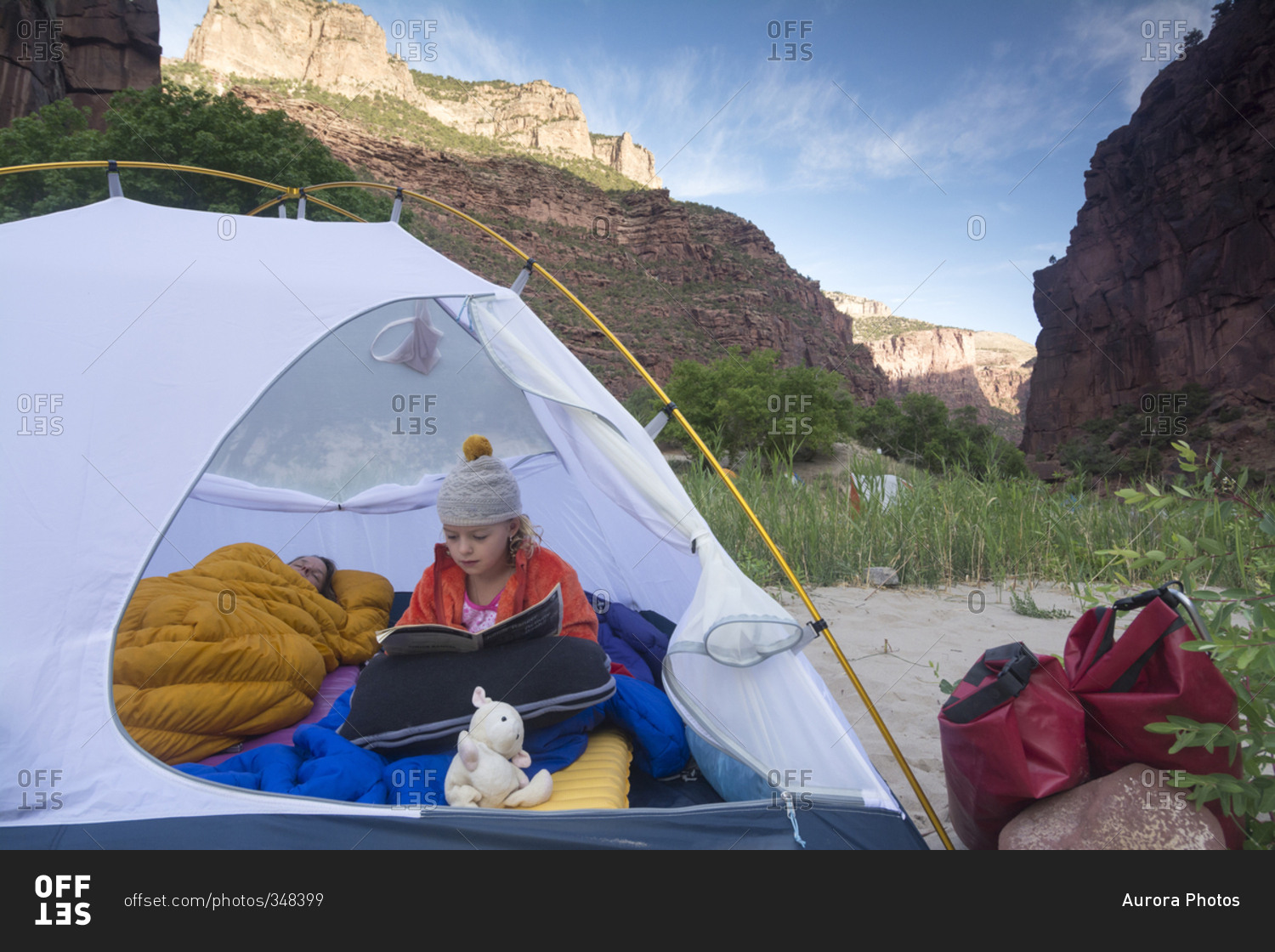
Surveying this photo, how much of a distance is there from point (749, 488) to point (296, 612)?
3155mm

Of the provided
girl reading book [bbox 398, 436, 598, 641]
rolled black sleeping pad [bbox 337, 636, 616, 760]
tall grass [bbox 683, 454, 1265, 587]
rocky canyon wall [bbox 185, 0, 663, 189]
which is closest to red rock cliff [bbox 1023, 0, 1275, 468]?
tall grass [bbox 683, 454, 1265, 587]

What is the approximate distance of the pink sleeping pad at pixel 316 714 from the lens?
74.3 inches

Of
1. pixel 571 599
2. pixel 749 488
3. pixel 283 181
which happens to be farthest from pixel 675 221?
pixel 571 599

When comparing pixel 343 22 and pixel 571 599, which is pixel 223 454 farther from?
pixel 343 22

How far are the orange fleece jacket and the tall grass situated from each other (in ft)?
7.08

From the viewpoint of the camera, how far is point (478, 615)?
1920 millimetres

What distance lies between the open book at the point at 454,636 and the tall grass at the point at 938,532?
2.36 meters

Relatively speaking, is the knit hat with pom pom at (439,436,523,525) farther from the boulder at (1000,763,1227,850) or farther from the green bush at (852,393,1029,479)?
the green bush at (852,393,1029,479)

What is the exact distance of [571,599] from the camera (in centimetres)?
193

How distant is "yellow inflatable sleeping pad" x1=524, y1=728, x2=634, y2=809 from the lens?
153 cm

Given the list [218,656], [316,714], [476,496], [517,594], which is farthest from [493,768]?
[316,714]

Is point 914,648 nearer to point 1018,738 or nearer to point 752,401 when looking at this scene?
point 1018,738

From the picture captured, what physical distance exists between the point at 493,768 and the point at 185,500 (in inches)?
51.1
